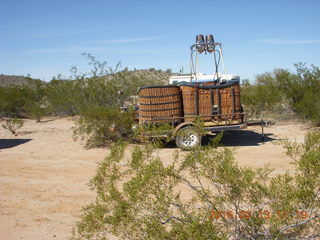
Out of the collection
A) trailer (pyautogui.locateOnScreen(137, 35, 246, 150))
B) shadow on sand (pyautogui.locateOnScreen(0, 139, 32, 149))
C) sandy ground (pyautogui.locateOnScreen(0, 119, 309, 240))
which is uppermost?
trailer (pyautogui.locateOnScreen(137, 35, 246, 150))

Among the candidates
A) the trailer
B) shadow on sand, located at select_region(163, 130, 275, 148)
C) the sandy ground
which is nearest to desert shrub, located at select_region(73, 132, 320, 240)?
the sandy ground

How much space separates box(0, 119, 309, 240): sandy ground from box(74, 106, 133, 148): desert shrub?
2.28 feet

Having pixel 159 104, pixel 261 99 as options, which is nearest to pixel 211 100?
pixel 159 104

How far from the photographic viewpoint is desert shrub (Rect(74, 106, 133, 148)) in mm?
12008

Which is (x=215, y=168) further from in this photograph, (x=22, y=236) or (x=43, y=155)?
(x=43, y=155)

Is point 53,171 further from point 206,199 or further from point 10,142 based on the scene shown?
point 206,199

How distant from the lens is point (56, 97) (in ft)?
75.4

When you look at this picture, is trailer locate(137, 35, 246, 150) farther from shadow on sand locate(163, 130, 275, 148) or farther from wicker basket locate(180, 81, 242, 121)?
shadow on sand locate(163, 130, 275, 148)

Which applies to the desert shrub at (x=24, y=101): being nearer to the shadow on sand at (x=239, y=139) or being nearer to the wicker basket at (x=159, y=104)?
the wicker basket at (x=159, y=104)

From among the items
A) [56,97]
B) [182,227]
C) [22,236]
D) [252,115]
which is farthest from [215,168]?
[56,97]

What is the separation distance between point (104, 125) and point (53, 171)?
3313mm

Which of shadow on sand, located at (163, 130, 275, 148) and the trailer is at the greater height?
the trailer

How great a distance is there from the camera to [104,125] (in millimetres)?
12031

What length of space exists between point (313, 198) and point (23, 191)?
20.2ft
